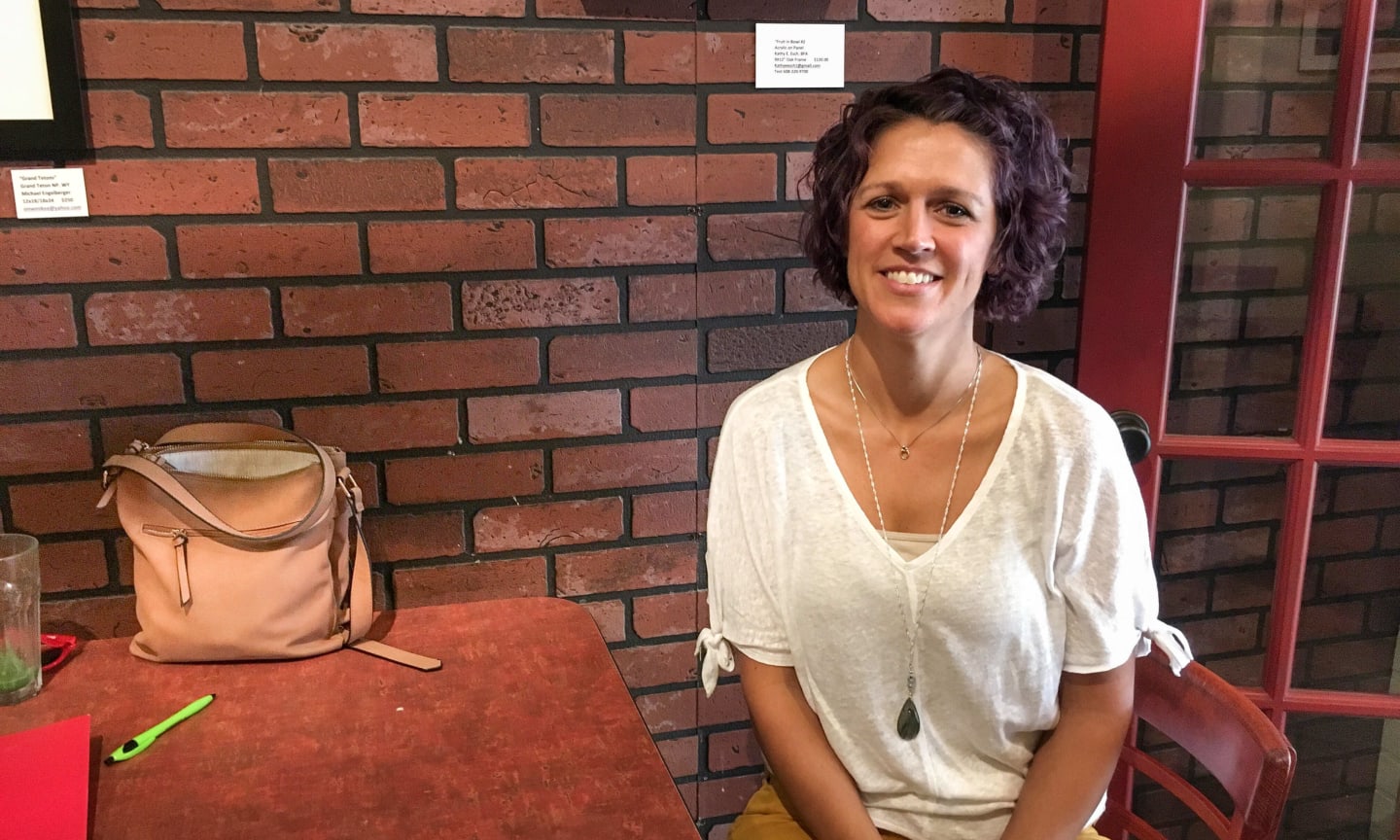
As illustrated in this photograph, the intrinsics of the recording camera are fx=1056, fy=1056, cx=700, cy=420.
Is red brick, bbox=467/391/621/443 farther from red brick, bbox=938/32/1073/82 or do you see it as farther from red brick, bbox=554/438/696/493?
red brick, bbox=938/32/1073/82

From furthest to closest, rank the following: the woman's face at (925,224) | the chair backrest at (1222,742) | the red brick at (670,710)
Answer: the red brick at (670,710) → the woman's face at (925,224) → the chair backrest at (1222,742)

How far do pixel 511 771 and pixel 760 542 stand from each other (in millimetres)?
402

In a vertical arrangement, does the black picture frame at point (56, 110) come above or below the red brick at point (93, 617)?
above

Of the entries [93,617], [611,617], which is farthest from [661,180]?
[93,617]

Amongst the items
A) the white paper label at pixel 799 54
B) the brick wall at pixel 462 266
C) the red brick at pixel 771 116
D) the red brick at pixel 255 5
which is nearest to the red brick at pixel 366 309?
the brick wall at pixel 462 266

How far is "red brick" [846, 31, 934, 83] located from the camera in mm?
1648

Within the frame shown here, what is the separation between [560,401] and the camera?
1625 millimetres

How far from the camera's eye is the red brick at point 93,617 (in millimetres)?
1503

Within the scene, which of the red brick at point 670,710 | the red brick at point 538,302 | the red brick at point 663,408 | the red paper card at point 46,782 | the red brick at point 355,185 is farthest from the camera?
the red brick at point 670,710

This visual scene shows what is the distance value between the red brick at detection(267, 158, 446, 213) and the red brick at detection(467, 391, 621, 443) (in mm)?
307

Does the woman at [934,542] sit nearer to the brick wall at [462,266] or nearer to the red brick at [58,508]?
the brick wall at [462,266]

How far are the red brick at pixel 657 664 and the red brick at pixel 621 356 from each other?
1.53 feet

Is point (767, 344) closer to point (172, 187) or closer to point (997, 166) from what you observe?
point (997, 166)

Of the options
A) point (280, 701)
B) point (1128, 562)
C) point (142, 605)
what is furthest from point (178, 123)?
point (1128, 562)
